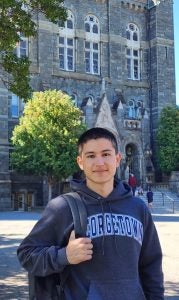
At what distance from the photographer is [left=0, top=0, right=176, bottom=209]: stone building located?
35.7 metres

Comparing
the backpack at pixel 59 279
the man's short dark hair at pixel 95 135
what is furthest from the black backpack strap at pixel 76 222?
the man's short dark hair at pixel 95 135

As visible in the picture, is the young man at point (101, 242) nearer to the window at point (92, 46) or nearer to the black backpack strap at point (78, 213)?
the black backpack strap at point (78, 213)

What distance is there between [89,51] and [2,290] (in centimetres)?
3321

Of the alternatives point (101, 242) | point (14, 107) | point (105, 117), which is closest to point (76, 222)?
point (101, 242)

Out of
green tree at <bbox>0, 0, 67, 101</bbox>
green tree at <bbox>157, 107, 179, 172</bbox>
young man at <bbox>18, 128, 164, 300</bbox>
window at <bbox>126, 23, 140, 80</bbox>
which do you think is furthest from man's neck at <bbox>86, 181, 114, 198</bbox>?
window at <bbox>126, 23, 140, 80</bbox>

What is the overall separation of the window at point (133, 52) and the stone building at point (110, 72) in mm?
84

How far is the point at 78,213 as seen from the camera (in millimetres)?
2803

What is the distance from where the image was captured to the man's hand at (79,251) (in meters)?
2.64

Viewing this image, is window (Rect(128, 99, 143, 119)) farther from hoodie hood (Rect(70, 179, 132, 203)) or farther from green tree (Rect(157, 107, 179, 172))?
hoodie hood (Rect(70, 179, 132, 203))

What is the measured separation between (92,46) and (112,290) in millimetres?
37949

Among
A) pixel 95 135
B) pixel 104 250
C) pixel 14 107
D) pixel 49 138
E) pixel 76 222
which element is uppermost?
pixel 14 107

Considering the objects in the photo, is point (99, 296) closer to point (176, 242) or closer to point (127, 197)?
point (127, 197)

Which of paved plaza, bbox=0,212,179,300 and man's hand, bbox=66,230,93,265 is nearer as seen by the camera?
man's hand, bbox=66,230,93,265

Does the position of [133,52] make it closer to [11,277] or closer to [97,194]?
[11,277]
